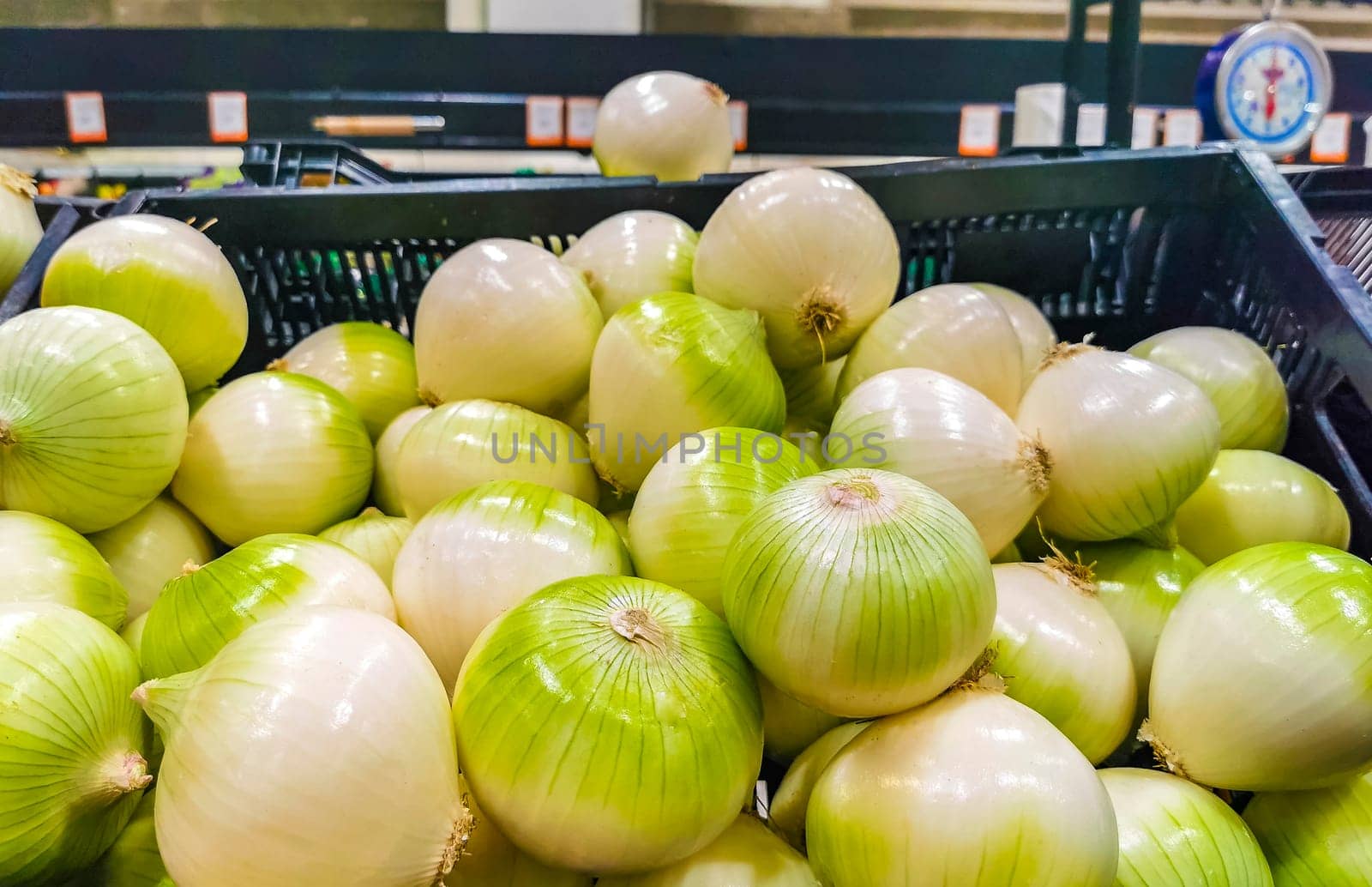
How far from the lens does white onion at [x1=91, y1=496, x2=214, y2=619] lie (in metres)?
0.94

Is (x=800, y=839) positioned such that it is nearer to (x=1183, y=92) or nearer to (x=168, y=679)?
(x=168, y=679)

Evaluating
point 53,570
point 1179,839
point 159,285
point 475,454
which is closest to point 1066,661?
point 1179,839

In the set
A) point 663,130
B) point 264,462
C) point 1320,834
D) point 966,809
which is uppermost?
point 663,130

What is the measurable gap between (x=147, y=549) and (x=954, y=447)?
0.85 m

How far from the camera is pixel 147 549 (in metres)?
0.95

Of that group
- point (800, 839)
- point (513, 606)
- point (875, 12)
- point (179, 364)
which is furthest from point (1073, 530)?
point (875, 12)

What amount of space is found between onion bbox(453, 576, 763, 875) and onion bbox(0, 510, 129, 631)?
1.39 feet

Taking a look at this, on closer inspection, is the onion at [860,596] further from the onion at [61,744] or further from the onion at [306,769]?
the onion at [61,744]

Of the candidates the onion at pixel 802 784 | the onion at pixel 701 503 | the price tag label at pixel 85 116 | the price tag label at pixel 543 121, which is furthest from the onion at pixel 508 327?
the price tag label at pixel 85 116

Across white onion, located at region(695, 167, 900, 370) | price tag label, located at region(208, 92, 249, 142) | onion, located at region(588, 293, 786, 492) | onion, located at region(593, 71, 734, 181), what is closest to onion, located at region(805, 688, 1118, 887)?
onion, located at region(588, 293, 786, 492)

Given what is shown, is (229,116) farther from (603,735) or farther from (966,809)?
(966,809)

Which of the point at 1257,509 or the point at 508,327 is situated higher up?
the point at 508,327

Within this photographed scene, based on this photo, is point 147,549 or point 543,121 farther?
point 543,121

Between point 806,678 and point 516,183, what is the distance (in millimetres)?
899
